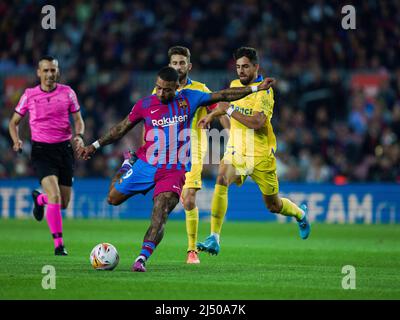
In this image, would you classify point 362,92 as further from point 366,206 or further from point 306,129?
point 366,206

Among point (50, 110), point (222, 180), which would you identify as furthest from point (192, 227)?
point (50, 110)

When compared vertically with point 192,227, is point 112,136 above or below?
above

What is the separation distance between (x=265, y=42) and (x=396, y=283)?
16607 millimetres

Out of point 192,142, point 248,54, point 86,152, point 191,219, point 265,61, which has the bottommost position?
point 191,219

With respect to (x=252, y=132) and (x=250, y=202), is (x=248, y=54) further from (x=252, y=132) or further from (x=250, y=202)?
(x=250, y=202)

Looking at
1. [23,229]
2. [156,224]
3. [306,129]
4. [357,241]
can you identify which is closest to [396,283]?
[156,224]

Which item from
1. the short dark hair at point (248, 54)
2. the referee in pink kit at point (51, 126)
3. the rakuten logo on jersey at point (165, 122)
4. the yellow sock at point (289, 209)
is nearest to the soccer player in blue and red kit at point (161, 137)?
the rakuten logo on jersey at point (165, 122)

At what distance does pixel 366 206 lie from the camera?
21734mm

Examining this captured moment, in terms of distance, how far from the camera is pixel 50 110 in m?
12.7

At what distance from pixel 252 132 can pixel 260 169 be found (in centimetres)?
54

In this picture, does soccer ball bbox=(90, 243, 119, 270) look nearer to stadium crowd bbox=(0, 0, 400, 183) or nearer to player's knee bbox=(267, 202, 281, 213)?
player's knee bbox=(267, 202, 281, 213)

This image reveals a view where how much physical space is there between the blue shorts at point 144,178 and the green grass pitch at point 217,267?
93cm

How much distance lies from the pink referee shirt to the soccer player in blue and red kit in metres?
2.23

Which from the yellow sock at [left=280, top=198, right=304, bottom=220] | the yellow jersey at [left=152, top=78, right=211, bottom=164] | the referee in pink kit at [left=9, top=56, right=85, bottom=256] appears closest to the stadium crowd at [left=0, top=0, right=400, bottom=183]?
the yellow sock at [left=280, top=198, right=304, bottom=220]
